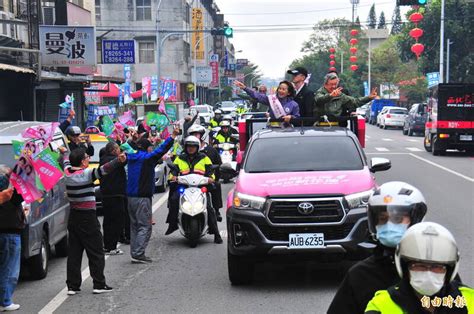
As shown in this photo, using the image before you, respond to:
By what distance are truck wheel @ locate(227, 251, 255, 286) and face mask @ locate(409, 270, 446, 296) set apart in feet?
19.0

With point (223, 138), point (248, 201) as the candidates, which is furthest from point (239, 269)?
point (223, 138)

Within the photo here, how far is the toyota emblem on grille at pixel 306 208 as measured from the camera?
8.38 m

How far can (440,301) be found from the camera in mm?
2938

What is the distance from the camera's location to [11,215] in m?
8.16

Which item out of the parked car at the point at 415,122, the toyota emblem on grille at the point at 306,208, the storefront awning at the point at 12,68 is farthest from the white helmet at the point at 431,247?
the parked car at the point at 415,122

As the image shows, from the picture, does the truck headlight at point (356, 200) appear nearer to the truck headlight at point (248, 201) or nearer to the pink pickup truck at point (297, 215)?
the pink pickup truck at point (297, 215)

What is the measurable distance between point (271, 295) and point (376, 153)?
24.3m

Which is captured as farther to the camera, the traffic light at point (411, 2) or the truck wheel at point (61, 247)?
the traffic light at point (411, 2)

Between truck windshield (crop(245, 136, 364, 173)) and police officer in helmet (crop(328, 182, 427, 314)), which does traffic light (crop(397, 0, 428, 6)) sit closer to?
truck windshield (crop(245, 136, 364, 173))

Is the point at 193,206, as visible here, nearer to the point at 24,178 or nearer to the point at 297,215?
the point at 297,215

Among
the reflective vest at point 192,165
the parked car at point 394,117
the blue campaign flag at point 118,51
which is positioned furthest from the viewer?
the parked car at point 394,117

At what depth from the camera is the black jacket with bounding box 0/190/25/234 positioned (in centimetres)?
812

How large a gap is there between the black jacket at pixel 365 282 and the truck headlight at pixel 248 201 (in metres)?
4.96

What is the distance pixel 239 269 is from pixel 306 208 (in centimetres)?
110
